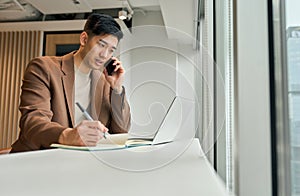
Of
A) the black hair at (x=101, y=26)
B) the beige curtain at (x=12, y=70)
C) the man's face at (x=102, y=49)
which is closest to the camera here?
the man's face at (x=102, y=49)

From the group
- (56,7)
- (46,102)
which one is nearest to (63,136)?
(46,102)

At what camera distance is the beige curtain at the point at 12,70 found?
12.2 feet

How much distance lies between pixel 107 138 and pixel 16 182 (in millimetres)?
357

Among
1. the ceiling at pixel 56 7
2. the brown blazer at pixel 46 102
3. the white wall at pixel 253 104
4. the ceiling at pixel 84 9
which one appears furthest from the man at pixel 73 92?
the ceiling at pixel 56 7

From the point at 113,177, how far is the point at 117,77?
44 cm

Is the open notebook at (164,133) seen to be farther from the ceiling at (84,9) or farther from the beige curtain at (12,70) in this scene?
the beige curtain at (12,70)

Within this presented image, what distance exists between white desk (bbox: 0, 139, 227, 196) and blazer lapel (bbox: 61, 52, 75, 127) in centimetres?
42

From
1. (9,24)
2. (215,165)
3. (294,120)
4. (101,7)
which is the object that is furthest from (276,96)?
(9,24)

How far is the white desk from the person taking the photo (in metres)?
0.46

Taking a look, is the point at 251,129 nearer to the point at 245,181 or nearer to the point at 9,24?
the point at 245,181

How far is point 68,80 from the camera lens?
1262 mm

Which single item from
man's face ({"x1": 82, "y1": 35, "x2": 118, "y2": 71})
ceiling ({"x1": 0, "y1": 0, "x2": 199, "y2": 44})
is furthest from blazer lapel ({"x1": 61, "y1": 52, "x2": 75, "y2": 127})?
ceiling ({"x1": 0, "y1": 0, "x2": 199, "y2": 44})

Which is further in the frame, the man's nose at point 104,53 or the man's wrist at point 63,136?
the man's wrist at point 63,136

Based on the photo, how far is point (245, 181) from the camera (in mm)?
417
